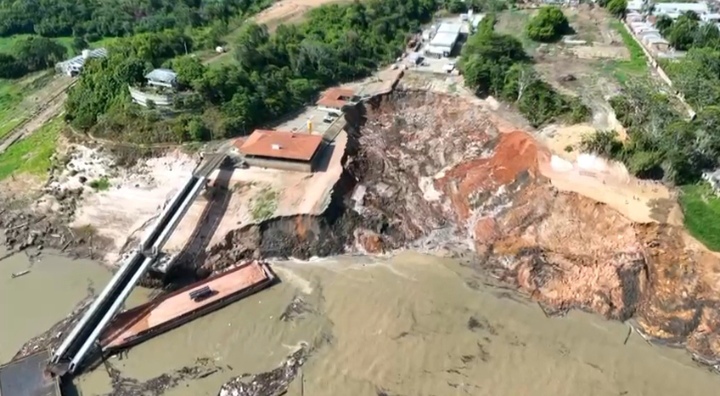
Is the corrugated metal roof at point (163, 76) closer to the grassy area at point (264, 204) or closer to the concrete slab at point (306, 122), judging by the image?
the concrete slab at point (306, 122)

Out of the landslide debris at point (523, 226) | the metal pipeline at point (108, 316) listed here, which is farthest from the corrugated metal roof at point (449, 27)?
the metal pipeline at point (108, 316)

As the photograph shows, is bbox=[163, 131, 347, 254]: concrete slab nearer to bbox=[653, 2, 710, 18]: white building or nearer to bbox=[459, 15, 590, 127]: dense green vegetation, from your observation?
bbox=[459, 15, 590, 127]: dense green vegetation

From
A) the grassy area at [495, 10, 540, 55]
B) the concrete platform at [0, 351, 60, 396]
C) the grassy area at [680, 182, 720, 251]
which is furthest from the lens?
the grassy area at [495, 10, 540, 55]

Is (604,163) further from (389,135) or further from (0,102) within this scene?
(0,102)

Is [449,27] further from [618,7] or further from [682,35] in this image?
[682,35]

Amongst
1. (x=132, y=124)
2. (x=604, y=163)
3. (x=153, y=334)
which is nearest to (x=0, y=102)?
(x=132, y=124)

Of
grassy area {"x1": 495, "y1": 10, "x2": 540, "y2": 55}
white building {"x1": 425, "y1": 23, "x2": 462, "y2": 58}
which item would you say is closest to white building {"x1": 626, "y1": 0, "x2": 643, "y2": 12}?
grassy area {"x1": 495, "y1": 10, "x2": 540, "y2": 55}
